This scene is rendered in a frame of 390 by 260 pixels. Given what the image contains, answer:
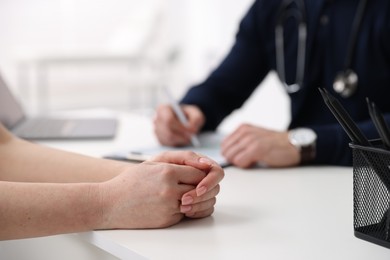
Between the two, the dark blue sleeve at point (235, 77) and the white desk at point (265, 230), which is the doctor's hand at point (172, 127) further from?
the white desk at point (265, 230)

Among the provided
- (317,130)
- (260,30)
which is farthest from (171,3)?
(317,130)

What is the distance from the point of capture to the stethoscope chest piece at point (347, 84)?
138cm

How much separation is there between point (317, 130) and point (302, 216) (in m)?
0.39

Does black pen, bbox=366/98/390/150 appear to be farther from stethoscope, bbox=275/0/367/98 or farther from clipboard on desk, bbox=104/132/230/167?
stethoscope, bbox=275/0/367/98

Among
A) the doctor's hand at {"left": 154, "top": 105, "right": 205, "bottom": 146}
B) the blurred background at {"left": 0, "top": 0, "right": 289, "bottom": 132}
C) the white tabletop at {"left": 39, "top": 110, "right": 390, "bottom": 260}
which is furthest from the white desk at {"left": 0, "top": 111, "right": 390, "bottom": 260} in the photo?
the blurred background at {"left": 0, "top": 0, "right": 289, "bottom": 132}

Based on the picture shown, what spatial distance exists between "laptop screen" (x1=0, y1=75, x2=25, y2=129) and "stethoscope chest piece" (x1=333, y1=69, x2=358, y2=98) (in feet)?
2.71

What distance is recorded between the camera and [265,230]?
0.74 meters

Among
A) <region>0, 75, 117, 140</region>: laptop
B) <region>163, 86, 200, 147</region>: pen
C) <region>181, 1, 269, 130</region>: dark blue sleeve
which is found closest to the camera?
<region>163, 86, 200, 147</region>: pen

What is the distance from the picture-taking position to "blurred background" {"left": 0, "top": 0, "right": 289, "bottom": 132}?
16.0 ft

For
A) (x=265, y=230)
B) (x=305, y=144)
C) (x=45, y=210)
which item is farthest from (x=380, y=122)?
(x=305, y=144)

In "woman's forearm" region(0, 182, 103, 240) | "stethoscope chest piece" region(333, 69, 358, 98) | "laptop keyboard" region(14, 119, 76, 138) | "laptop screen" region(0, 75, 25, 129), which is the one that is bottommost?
"laptop keyboard" region(14, 119, 76, 138)

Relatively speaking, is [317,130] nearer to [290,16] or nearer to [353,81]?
[353,81]

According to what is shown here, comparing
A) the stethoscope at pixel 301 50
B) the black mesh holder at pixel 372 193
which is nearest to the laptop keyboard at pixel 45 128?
the stethoscope at pixel 301 50

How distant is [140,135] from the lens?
1490mm
